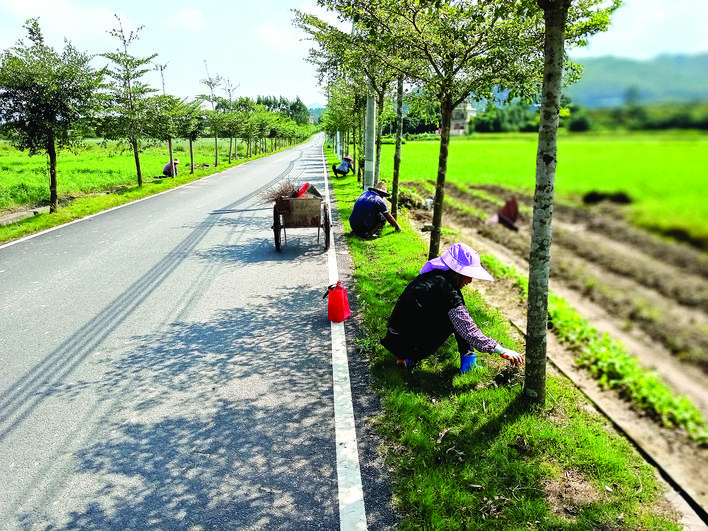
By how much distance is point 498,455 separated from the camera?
10.2 ft

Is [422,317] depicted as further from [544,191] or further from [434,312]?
[544,191]

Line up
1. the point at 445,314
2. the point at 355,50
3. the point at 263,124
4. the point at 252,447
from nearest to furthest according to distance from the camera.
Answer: the point at 252,447, the point at 445,314, the point at 355,50, the point at 263,124

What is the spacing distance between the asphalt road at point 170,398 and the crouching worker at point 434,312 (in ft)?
1.68

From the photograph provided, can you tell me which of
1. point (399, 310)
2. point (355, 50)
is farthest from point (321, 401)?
point (355, 50)

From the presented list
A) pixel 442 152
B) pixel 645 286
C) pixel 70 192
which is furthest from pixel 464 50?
pixel 70 192

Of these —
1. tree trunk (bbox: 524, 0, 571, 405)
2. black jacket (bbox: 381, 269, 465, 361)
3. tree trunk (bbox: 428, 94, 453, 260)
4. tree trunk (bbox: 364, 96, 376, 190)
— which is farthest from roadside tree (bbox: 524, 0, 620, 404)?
tree trunk (bbox: 364, 96, 376, 190)

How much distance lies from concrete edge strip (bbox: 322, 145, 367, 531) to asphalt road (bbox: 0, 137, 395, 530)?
53 mm

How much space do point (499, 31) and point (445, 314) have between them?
142 inches

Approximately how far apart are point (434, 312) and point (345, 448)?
1497 millimetres

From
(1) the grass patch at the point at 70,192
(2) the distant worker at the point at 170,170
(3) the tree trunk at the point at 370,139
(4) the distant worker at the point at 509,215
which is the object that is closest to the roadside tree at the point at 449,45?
(4) the distant worker at the point at 509,215

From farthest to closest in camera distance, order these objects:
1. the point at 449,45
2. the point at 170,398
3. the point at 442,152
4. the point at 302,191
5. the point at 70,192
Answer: the point at 70,192, the point at 302,191, the point at 442,152, the point at 449,45, the point at 170,398

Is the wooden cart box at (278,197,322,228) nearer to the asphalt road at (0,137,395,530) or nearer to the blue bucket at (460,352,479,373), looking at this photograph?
the asphalt road at (0,137,395,530)

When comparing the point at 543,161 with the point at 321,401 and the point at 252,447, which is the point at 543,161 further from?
the point at 252,447

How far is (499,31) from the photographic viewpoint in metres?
5.55
